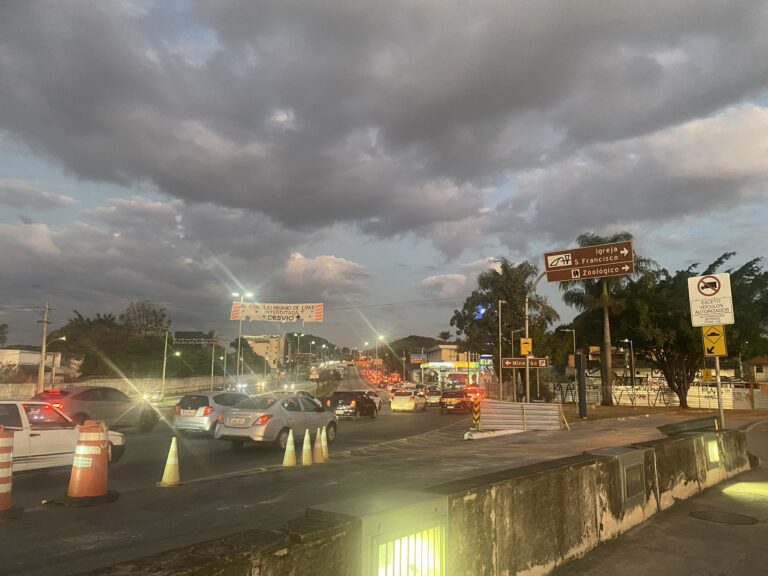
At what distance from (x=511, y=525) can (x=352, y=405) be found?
1008 inches

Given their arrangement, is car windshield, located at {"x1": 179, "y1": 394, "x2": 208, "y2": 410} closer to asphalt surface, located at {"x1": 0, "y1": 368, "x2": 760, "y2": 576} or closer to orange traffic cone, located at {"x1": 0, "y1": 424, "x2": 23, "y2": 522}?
asphalt surface, located at {"x1": 0, "y1": 368, "x2": 760, "y2": 576}

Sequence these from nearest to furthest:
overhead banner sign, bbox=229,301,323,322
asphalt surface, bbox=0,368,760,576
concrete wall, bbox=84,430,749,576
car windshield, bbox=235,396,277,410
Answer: concrete wall, bbox=84,430,749,576 < asphalt surface, bbox=0,368,760,576 < car windshield, bbox=235,396,277,410 < overhead banner sign, bbox=229,301,323,322

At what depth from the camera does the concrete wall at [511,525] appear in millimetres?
2688

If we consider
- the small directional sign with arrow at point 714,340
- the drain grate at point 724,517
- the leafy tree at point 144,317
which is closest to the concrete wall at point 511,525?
the drain grate at point 724,517

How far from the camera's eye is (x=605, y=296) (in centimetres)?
4275

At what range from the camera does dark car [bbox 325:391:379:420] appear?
2969 cm

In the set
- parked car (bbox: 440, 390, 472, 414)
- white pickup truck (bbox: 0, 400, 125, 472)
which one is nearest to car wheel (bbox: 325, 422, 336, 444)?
white pickup truck (bbox: 0, 400, 125, 472)

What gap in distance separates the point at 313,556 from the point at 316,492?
21.9 ft

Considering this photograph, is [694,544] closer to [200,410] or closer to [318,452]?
[318,452]

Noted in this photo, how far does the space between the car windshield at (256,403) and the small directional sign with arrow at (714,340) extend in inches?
427

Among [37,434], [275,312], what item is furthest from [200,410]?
[275,312]

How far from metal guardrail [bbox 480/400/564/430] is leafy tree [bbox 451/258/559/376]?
92.7ft

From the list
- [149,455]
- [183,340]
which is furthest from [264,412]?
[183,340]

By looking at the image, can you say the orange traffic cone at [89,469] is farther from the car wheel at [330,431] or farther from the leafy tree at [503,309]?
the leafy tree at [503,309]
